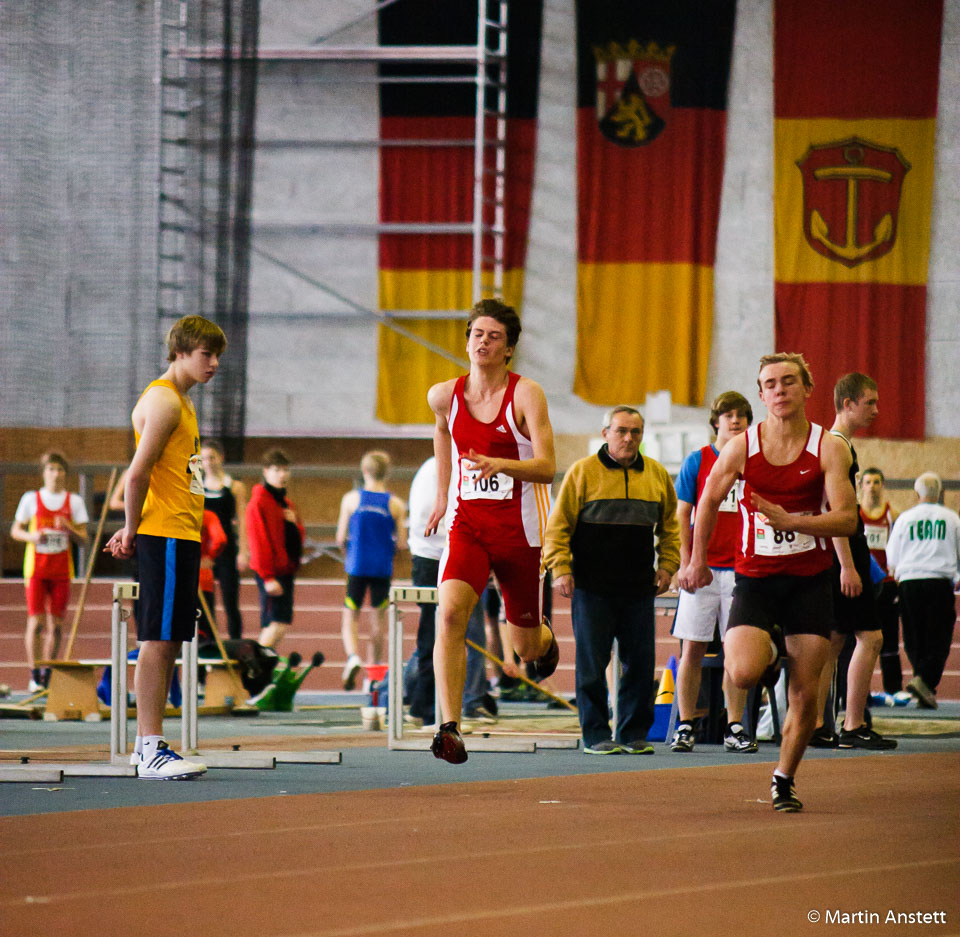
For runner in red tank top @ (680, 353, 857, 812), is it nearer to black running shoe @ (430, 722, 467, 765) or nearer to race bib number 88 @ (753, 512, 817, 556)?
race bib number 88 @ (753, 512, 817, 556)

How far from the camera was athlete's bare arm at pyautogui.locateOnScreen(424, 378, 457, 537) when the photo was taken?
5.25 metres

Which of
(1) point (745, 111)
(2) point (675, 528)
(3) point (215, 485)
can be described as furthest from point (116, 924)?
(1) point (745, 111)

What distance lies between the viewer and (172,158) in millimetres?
17000

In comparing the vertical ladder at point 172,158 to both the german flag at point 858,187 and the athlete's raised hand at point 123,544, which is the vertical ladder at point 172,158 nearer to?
the german flag at point 858,187

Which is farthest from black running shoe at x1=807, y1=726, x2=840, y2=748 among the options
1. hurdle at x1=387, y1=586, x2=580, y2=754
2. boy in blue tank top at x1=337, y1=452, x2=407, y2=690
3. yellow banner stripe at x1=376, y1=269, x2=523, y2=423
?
yellow banner stripe at x1=376, y1=269, x2=523, y2=423

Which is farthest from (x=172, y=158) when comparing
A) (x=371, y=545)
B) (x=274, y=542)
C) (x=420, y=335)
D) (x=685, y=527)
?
(x=685, y=527)

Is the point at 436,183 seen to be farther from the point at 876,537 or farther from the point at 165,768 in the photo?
the point at 165,768

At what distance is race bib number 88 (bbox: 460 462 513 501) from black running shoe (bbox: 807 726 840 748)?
274 cm

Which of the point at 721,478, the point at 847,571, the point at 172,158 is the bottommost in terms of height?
the point at 847,571

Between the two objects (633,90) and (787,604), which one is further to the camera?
(633,90)

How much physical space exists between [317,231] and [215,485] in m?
7.65

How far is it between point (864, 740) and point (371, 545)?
4547mm

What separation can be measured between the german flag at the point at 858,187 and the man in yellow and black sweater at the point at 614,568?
32.6 ft

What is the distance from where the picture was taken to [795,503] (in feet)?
14.9
